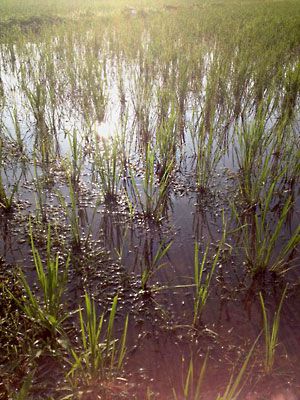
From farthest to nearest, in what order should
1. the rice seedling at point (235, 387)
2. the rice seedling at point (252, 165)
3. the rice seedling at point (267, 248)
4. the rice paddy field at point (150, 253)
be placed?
the rice seedling at point (252, 165) → the rice seedling at point (267, 248) → the rice paddy field at point (150, 253) → the rice seedling at point (235, 387)

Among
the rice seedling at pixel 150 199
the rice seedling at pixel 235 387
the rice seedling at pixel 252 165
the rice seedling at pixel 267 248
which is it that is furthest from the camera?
the rice seedling at pixel 252 165

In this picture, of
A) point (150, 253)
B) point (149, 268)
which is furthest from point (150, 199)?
point (149, 268)

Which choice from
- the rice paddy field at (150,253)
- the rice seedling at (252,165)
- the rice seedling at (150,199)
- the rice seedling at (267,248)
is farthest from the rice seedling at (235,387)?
the rice seedling at (252,165)

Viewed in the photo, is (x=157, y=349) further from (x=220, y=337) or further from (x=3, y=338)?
(x=3, y=338)

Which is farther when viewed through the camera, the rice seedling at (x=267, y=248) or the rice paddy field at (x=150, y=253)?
the rice seedling at (x=267, y=248)

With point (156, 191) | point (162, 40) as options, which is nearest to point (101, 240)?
point (156, 191)

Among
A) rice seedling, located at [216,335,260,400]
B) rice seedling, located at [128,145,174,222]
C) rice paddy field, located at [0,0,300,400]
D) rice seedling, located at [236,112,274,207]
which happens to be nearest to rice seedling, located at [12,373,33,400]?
rice paddy field, located at [0,0,300,400]

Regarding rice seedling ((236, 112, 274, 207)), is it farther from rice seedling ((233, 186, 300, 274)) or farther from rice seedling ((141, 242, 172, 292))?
rice seedling ((141, 242, 172, 292))

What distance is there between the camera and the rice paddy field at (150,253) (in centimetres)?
127

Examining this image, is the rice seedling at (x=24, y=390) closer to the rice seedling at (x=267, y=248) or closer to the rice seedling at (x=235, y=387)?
the rice seedling at (x=235, y=387)

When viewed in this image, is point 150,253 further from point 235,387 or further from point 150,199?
point 235,387

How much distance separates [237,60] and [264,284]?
3.46 metres

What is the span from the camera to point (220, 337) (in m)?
1.43

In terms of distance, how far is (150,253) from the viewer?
1.91 metres
